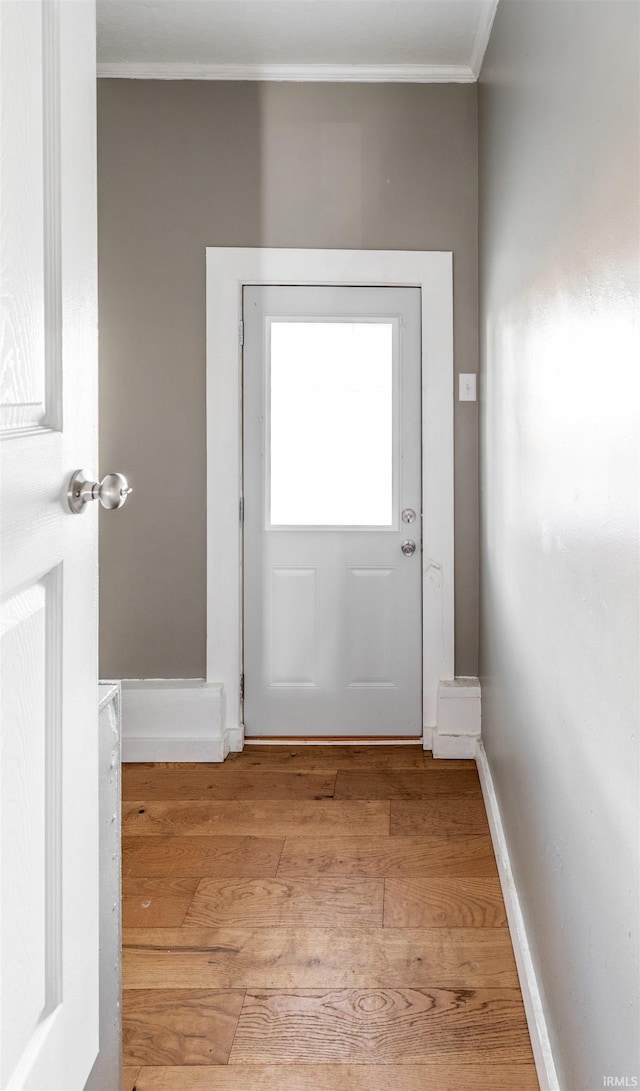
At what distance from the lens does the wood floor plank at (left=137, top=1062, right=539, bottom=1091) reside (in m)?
1.60

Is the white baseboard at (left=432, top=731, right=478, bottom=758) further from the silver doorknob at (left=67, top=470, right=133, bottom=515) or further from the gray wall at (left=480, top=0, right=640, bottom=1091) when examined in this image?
the silver doorknob at (left=67, top=470, right=133, bottom=515)

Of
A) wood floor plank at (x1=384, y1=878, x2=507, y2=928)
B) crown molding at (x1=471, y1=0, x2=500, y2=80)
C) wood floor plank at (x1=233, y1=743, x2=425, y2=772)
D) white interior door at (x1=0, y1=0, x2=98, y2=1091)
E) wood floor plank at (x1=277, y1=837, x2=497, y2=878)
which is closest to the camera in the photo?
white interior door at (x1=0, y1=0, x2=98, y2=1091)

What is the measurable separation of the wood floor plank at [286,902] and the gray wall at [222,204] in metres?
1.49

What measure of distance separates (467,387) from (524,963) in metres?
2.20

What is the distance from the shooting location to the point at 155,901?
2.27 meters

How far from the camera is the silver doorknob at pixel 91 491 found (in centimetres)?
88

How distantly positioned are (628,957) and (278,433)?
2.59m

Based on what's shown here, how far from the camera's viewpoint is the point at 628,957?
3.65ft

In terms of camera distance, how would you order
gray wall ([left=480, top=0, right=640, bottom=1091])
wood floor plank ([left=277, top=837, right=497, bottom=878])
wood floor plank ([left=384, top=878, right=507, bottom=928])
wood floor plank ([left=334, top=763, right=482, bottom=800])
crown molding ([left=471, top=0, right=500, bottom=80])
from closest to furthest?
gray wall ([left=480, top=0, right=640, bottom=1091])
wood floor plank ([left=384, top=878, right=507, bottom=928])
wood floor plank ([left=277, top=837, right=497, bottom=878])
crown molding ([left=471, top=0, right=500, bottom=80])
wood floor plank ([left=334, top=763, right=482, bottom=800])

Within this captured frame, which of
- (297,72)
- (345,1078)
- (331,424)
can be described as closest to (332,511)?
(331,424)

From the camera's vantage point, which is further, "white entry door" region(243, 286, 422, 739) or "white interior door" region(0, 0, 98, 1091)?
"white entry door" region(243, 286, 422, 739)

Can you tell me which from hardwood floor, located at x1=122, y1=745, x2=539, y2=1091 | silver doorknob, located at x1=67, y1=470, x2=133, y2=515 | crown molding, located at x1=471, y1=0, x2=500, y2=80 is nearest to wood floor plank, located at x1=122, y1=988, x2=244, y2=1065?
hardwood floor, located at x1=122, y1=745, x2=539, y2=1091

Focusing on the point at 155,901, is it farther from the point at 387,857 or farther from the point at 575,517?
the point at 575,517

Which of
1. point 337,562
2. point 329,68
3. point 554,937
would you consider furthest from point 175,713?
point 329,68
